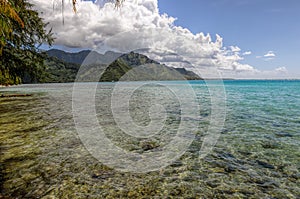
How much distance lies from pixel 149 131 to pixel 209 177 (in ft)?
22.5

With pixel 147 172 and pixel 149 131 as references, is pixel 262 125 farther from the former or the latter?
pixel 147 172

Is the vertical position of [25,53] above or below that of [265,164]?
above

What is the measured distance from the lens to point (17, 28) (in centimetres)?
2242

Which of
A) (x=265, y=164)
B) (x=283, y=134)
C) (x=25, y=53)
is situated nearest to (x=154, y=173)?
(x=265, y=164)

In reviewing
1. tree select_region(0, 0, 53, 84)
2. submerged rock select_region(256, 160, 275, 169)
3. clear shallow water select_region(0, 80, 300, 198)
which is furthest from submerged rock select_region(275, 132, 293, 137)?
tree select_region(0, 0, 53, 84)

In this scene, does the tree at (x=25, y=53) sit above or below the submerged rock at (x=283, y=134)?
above

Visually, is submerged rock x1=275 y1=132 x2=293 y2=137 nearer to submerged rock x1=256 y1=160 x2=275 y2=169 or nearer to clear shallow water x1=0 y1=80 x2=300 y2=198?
clear shallow water x1=0 y1=80 x2=300 y2=198

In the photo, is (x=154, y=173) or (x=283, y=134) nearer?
(x=154, y=173)

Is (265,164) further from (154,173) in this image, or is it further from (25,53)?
(25,53)

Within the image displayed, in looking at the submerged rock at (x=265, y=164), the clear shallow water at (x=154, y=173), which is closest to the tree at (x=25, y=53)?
the clear shallow water at (x=154, y=173)

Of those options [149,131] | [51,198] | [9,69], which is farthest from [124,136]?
[9,69]

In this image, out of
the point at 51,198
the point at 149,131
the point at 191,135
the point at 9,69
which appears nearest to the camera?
the point at 51,198

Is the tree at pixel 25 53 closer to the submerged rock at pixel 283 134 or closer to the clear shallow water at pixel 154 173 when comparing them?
the clear shallow water at pixel 154 173

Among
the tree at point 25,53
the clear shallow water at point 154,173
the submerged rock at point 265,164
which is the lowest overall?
the submerged rock at point 265,164
